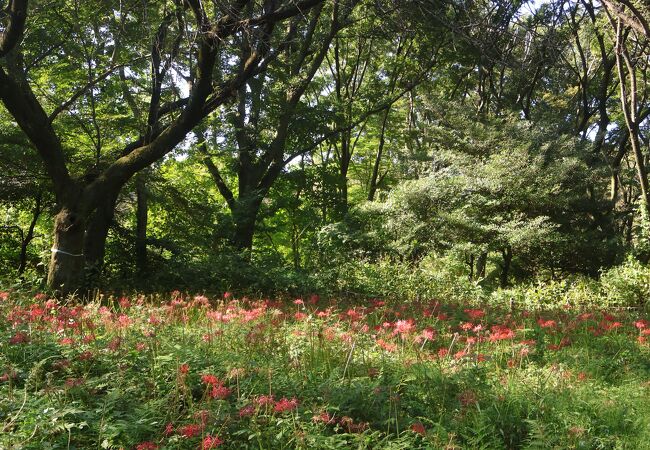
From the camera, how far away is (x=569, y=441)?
110 inches


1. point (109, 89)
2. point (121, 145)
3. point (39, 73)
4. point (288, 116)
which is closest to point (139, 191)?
point (121, 145)

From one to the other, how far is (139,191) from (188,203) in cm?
122

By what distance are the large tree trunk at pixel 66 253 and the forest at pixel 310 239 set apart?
0.03 meters

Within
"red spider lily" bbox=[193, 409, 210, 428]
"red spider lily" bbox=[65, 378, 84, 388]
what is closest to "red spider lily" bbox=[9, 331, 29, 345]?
"red spider lily" bbox=[65, 378, 84, 388]

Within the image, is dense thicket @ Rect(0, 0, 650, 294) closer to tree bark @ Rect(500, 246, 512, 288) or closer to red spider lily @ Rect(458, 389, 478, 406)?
tree bark @ Rect(500, 246, 512, 288)

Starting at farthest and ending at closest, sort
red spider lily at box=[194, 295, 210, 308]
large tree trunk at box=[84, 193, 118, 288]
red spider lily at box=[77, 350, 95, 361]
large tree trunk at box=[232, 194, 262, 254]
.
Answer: large tree trunk at box=[232, 194, 262, 254] → large tree trunk at box=[84, 193, 118, 288] → red spider lily at box=[194, 295, 210, 308] → red spider lily at box=[77, 350, 95, 361]

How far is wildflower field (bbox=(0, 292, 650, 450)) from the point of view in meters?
2.56

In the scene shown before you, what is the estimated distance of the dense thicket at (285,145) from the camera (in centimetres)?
738

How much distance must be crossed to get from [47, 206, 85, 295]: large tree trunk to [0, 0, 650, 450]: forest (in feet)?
0.11

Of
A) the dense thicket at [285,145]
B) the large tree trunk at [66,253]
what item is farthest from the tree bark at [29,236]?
the large tree trunk at [66,253]

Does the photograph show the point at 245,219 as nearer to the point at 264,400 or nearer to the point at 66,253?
the point at 66,253

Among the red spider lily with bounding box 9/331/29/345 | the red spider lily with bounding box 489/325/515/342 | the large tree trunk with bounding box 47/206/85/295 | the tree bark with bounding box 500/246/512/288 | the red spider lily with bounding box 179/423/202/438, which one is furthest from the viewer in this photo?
the tree bark with bounding box 500/246/512/288

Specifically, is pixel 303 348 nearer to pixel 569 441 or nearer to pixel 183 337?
pixel 183 337

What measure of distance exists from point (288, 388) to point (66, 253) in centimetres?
558
